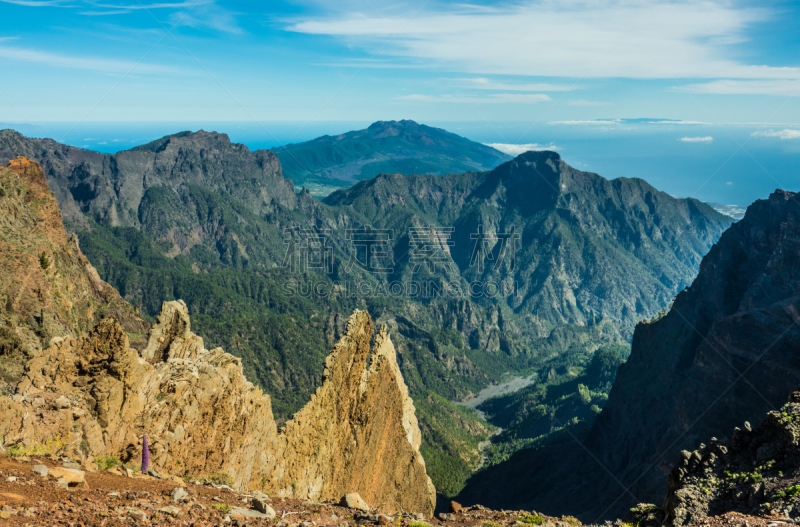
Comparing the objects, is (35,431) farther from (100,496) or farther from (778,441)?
(778,441)

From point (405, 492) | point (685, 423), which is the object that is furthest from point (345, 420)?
point (685, 423)

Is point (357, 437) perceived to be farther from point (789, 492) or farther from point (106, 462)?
point (789, 492)

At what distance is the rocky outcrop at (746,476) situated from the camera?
23.6 meters

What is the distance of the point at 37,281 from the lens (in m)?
72.6

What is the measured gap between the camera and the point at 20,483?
17.5 meters

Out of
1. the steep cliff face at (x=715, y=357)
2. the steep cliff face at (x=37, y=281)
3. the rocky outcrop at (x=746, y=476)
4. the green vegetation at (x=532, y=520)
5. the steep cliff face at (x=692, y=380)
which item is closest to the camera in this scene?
the rocky outcrop at (x=746, y=476)

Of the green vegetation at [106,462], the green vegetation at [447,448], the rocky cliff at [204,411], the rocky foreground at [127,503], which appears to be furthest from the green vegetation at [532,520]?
the green vegetation at [447,448]

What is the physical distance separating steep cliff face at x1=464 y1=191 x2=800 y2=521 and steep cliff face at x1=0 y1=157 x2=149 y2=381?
8189 centimetres

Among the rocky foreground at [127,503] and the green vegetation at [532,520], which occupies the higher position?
the rocky foreground at [127,503]

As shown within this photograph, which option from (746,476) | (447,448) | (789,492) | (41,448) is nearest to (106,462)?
(41,448)

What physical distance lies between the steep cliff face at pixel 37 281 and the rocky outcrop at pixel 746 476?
160 ft

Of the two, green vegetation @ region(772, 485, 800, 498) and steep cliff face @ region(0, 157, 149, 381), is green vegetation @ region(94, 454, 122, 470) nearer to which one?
steep cliff face @ region(0, 157, 149, 381)

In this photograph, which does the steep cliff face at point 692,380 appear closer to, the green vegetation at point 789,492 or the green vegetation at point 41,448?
the green vegetation at point 789,492

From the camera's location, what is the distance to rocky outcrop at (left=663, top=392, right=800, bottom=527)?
2356 cm
